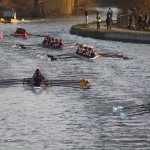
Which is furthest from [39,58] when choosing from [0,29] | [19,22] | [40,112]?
[19,22]

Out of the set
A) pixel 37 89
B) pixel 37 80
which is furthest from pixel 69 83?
pixel 37 89

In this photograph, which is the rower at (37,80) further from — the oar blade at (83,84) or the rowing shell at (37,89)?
the oar blade at (83,84)

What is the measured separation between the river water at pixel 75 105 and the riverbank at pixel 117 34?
5941 millimetres

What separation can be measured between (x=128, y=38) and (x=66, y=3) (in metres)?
49.5

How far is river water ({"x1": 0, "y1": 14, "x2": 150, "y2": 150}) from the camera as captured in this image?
31.7 meters

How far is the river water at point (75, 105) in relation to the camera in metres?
31.7

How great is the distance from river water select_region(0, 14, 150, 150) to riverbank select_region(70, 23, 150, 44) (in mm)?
5941

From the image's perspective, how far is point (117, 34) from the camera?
75.2m

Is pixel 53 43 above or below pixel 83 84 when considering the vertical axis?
above

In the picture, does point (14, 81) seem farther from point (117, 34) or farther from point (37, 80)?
point (117, 34)

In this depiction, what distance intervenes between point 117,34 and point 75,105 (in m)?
36.8

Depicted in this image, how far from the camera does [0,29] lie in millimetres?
98688

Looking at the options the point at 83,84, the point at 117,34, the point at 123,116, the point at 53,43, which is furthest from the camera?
the point at 117,34

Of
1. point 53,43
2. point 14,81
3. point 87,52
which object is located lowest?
point 14,81
